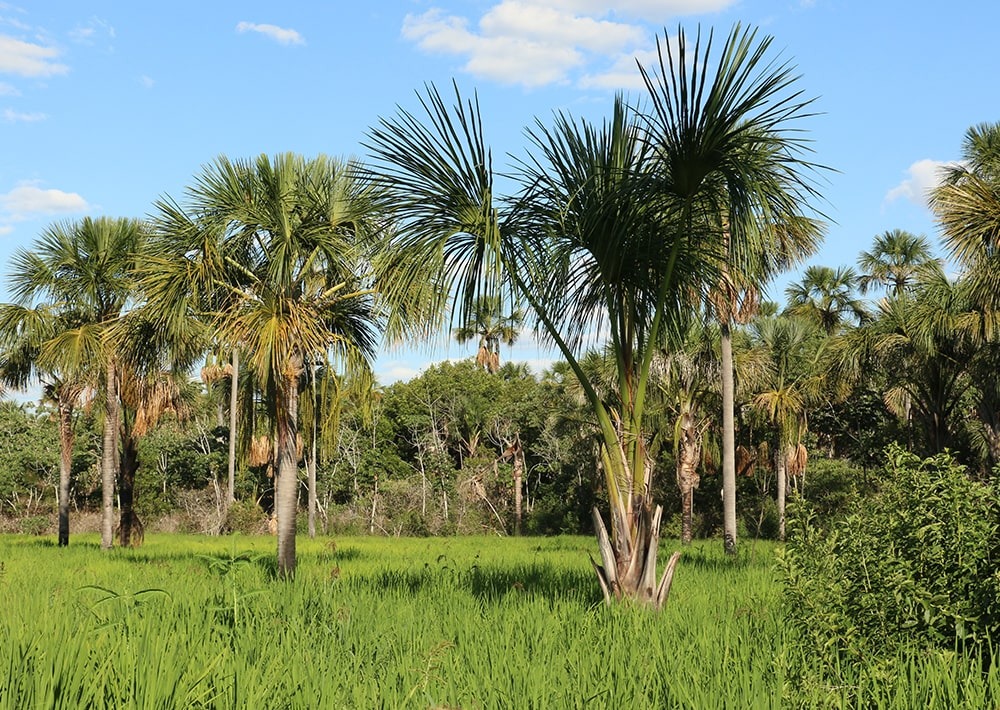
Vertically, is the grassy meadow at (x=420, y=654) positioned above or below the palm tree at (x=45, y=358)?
below

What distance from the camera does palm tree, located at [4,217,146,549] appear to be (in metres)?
23.0

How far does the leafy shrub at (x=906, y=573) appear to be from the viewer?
5504 millimetres

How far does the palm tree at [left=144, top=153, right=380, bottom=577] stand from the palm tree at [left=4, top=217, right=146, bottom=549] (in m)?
9.71

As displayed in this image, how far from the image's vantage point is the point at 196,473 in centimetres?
4338

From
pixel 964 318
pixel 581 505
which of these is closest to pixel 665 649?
pixel 964 318

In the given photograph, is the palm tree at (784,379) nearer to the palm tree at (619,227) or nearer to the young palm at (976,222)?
the young palm at (976,222)

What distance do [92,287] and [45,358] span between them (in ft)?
7.27

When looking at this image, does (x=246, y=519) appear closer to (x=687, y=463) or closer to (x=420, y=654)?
(x=687, y=463)

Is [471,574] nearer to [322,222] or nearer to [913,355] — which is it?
[322,222]

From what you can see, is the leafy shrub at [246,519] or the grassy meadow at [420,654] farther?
the leafy shrub at [246,519]

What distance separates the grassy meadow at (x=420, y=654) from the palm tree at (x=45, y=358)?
1411 centimetres

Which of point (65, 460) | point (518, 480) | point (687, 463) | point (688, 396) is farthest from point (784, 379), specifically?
point (65, 460)

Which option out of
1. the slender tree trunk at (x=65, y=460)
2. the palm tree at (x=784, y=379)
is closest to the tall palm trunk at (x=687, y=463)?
the palm tree at (x=784, y=379)

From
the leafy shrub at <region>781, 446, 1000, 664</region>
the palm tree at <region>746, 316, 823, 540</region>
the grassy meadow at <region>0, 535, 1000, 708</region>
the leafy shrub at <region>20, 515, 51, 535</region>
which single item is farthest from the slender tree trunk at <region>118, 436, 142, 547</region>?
the leafy shrub at <region>781, 446, 1000, 664</region>
